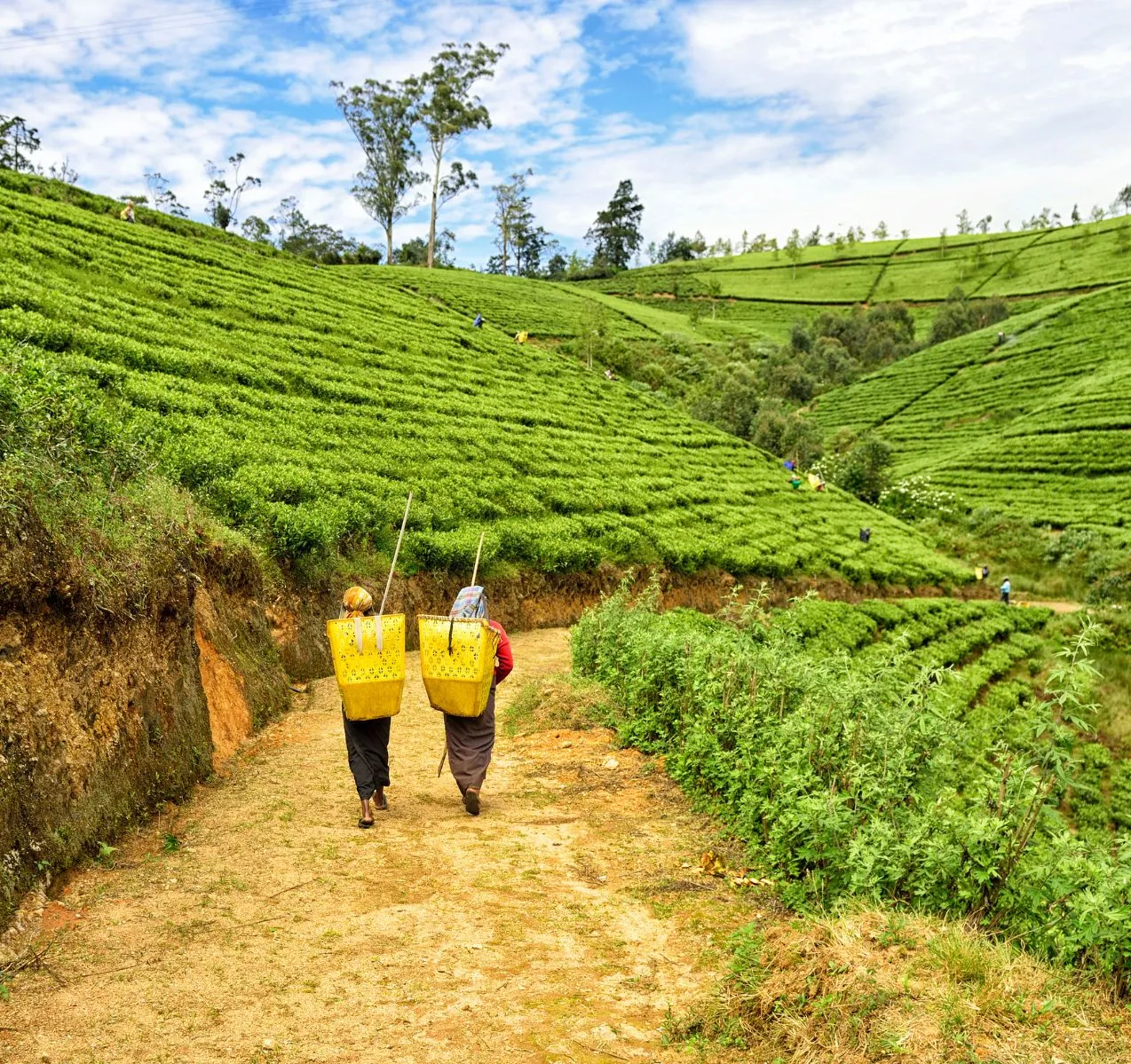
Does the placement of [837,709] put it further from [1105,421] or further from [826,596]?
[1105,421]

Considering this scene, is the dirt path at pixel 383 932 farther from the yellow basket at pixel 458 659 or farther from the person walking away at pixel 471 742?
the yellow basket at pixel 458 659

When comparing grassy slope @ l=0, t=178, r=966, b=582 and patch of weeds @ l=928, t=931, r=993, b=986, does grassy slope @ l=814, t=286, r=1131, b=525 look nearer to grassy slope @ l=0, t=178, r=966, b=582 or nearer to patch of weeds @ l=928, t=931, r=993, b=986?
grassy slope @ l=0, t=178, r=966, b=582

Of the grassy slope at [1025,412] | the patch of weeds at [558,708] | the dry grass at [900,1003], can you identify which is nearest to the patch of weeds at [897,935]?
the dry grass at [900,1003]

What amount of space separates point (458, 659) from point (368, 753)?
3.78ft

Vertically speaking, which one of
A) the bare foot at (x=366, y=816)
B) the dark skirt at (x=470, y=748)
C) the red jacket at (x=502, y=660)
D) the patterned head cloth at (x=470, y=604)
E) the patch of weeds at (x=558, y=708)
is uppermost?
the patterned head cloth at (x=470, y=604)

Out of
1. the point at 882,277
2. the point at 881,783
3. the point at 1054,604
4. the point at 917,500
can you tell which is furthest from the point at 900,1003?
the point at 882,277

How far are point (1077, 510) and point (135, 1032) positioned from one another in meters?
45.2

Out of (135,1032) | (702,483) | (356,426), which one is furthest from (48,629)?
(702,483)

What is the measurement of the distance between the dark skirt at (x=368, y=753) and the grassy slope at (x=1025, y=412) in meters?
40.7

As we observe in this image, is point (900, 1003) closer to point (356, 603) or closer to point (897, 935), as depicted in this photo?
point (897, 935)

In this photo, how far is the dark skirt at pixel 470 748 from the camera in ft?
23.8

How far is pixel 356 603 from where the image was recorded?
23.2 ft

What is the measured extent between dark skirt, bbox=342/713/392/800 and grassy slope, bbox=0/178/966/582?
6.35 meters

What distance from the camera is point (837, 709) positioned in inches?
255
